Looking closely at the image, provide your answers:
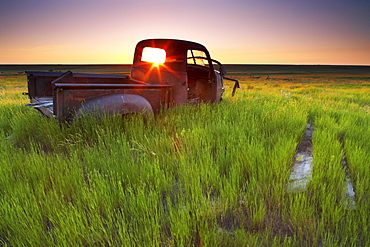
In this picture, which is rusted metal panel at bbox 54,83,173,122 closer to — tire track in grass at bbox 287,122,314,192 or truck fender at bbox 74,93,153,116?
truck fender at bbox 74,93,153,116

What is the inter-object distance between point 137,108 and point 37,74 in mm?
2964

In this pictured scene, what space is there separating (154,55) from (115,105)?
2.64 metres

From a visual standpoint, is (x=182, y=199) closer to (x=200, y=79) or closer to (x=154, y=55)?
(x=154, y=55)

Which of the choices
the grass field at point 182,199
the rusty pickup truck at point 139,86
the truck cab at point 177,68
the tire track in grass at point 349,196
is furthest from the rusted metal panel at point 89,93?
the tire track in grass at point 349,196

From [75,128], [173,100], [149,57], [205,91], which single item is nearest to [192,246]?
[75,128]

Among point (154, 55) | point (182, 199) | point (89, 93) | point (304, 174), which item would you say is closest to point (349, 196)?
point (304, 174)

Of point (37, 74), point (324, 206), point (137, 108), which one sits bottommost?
point (324, 206)

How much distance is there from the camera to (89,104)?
142 inches

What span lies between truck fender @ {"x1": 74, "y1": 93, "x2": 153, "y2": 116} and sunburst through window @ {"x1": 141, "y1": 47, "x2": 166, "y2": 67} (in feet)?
6.51

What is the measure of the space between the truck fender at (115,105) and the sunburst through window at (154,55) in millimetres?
1985

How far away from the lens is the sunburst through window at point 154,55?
227 inches

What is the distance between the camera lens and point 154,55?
5953 mm

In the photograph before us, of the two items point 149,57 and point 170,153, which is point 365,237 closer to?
point 170,153

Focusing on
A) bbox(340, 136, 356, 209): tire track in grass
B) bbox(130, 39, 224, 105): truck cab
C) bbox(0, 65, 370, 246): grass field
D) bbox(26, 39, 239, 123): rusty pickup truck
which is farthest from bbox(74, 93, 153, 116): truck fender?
bbox(340, 136, 356, 209): tire track in grass
